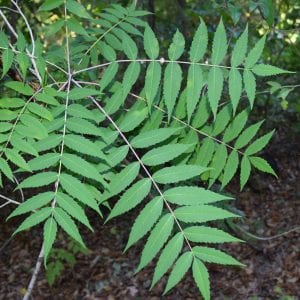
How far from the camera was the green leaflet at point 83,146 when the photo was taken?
1.62 m

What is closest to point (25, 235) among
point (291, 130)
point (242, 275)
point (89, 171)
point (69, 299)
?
point (69, 299)

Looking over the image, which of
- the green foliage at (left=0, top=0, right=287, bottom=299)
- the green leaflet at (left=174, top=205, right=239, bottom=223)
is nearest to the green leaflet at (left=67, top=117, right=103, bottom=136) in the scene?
the green foliage at (left=0, top=0, right=287, bottom=299)

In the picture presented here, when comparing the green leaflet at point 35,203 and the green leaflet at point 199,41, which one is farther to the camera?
the green leaflet at point 199,41

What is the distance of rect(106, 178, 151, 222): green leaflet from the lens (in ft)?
5.41

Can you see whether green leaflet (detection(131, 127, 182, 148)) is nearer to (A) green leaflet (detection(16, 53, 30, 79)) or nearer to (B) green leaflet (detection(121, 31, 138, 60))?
(B) green leaflet (detection(121, 31, 138, 60))

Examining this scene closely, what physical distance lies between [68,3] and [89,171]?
0.97 metres

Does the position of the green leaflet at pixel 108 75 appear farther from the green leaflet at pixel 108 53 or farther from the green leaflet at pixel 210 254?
the green leaflet at pixel 210 254

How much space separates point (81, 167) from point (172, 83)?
53cm

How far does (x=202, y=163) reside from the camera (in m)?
2.06

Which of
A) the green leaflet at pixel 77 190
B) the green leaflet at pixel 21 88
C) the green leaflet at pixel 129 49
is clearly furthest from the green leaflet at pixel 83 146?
the green leaflet at pixel 129 49

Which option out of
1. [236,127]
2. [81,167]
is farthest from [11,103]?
A: [236,127]

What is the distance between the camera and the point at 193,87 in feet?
5.95

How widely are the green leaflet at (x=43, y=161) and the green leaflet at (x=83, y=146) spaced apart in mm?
72

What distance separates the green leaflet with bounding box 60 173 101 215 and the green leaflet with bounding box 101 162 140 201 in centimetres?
15
